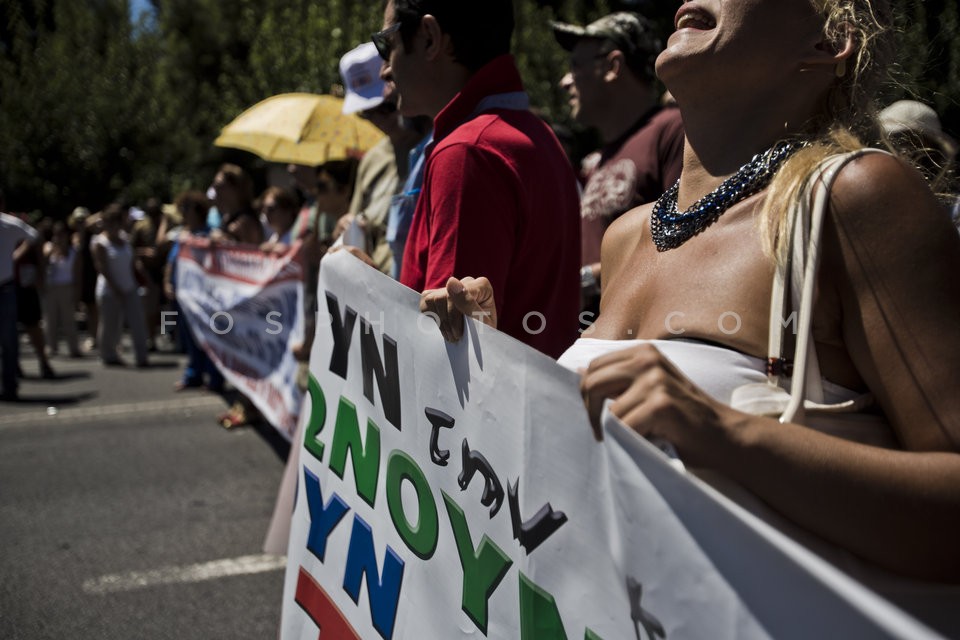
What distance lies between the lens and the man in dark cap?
3592mm

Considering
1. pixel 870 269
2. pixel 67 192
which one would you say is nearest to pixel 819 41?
pixel 870 269

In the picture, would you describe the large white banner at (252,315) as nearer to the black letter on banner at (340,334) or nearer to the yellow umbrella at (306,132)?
the yellow umbrella at (306,132)

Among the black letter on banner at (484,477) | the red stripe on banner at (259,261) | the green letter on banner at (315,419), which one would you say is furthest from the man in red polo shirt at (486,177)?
the red stripe on banner at (259,261)

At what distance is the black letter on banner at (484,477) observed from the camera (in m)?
1.43

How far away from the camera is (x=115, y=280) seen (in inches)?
465

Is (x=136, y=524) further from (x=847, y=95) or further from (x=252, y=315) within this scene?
(x=847, y=95)

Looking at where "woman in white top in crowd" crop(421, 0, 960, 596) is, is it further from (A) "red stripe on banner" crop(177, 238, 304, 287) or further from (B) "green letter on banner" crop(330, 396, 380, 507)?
(A) "red stripe on banner" crop(177, 238, 304, 287)

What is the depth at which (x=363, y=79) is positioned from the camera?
3.87 m

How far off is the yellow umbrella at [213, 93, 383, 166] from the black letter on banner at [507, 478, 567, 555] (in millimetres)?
4492

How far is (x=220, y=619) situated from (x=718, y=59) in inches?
123

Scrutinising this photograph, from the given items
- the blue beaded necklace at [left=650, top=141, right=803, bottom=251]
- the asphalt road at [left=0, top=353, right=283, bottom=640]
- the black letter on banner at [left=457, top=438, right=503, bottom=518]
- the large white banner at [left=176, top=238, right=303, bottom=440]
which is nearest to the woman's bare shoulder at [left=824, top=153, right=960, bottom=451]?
the blue beaded necklace at [left=650, top=141, right=803, bottom=251]

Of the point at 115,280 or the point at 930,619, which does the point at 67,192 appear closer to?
the point at 115,280

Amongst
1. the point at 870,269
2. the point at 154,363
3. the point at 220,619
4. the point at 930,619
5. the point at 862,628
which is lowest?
the point at 154,363

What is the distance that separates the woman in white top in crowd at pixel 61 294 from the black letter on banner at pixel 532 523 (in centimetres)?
1274
